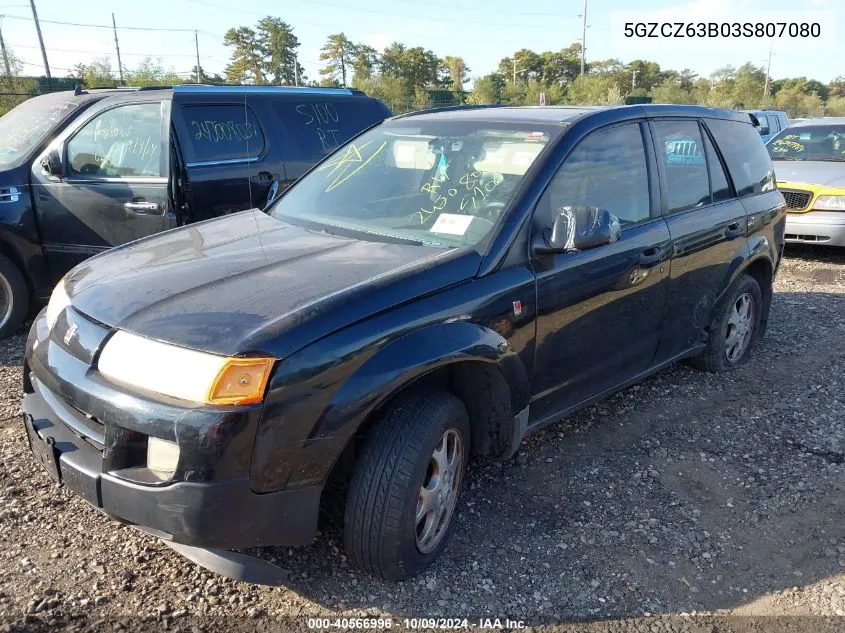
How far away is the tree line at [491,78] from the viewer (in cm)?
4334

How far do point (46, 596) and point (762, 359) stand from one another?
4827 mm

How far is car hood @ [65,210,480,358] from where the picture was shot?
2.28m

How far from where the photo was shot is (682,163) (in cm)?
410

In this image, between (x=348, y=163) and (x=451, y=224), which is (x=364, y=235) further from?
(x=348, y=163)

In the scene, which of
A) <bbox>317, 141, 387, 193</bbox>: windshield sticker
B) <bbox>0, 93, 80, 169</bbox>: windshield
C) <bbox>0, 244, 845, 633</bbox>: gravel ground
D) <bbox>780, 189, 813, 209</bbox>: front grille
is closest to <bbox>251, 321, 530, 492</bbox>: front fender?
<bbox>0, 244, 845, 633</bbox>: gravel ground

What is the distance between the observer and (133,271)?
2.85 metres

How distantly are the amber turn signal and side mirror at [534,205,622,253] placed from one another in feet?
4.62

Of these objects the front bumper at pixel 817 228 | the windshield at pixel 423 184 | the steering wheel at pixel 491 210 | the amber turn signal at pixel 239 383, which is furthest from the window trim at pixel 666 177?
the front bumper at pixel 817 228

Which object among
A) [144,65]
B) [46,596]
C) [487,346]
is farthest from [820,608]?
[144,65]

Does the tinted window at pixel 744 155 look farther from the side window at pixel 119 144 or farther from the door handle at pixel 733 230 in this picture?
the side window at pixel 119 144

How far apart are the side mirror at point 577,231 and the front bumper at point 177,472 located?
56.9 inches

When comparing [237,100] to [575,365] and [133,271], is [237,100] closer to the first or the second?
[133,271]

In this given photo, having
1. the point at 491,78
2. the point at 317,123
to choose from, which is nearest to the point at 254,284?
the point at 317,123

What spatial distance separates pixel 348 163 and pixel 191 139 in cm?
203
